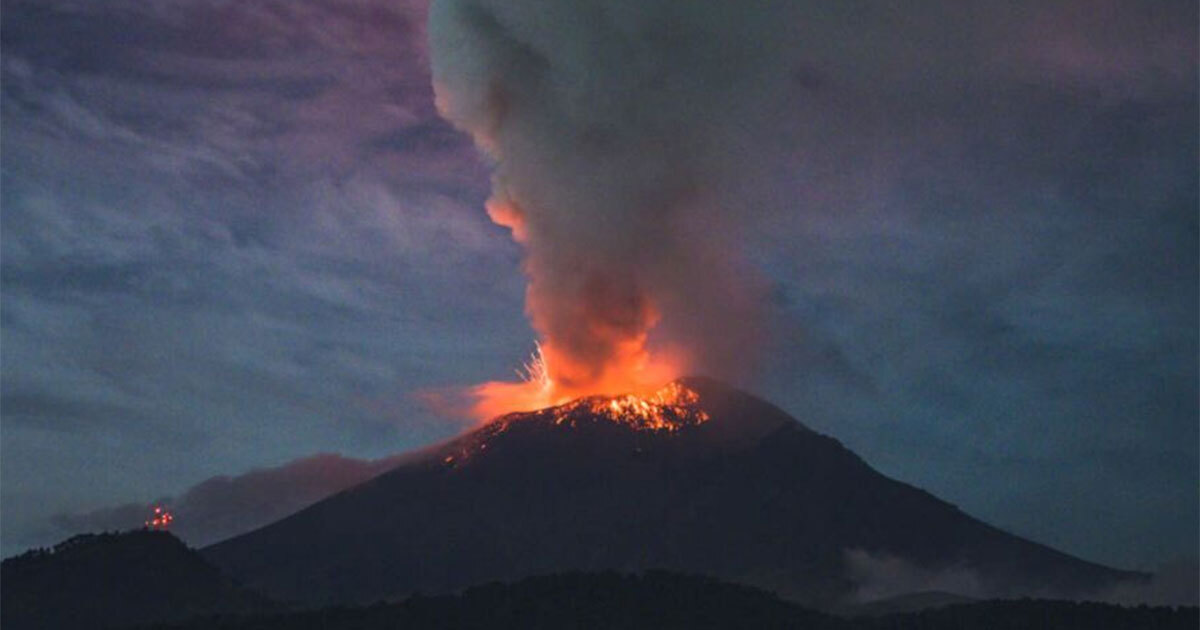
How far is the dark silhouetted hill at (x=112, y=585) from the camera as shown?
3452 inches

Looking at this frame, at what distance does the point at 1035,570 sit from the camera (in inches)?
5207

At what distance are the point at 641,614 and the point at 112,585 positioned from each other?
37271 mm

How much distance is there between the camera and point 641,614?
3344 inches

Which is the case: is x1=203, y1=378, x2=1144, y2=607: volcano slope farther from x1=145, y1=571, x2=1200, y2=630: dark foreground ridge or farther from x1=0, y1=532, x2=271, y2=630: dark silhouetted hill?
x1=145, y1=571, x2=1200, y2=630: dark foreground ridge

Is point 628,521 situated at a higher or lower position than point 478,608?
higher

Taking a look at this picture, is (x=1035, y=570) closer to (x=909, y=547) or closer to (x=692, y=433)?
(x=909, y=547)

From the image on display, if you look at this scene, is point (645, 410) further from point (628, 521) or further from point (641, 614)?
point (641, 614)

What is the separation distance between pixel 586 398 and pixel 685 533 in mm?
18774

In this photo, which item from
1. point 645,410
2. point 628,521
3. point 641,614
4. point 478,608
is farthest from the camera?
point 645,410

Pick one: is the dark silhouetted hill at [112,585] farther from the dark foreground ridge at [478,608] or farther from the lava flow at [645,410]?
the lava flow at [645,410]

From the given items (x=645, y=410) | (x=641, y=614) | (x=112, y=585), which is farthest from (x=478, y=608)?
(x=645, y=410)

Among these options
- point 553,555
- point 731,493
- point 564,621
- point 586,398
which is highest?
point 586,398

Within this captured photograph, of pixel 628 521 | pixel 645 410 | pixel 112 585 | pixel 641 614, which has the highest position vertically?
pixel 645 410

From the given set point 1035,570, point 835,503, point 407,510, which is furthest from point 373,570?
point 1035,570
